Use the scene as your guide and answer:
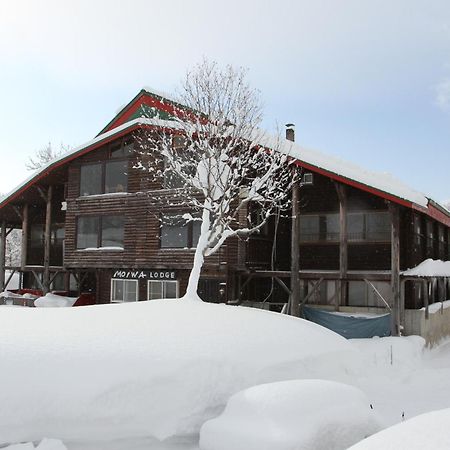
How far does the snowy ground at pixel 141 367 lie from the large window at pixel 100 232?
12.1 m

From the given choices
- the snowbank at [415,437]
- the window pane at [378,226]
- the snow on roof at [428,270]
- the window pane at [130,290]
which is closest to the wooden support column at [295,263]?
the window pane at [378,226]

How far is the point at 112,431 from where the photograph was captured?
6977mm

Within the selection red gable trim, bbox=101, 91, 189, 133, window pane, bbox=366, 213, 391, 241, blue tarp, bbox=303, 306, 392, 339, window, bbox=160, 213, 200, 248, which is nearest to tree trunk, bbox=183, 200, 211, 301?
window, bbox=160, 213, 200, 248

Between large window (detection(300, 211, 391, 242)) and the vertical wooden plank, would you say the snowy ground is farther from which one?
the vertical wooden plank

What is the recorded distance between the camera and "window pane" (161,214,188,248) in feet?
67.1

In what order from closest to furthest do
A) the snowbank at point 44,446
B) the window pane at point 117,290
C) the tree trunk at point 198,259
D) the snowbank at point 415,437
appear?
the snowbank at point 415,437, the snowbank at point 44,446, the tree trunk at point 198,259, the window pane at point 117,290

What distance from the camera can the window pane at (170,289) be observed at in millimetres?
21094

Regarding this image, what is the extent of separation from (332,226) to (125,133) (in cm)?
971

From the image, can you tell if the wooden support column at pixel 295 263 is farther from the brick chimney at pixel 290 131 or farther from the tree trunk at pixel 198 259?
the brick chimney at pixel 290 131

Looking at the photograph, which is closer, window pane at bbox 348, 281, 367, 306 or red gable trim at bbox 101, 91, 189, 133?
window pane at bbox 348, 281, 367, 306

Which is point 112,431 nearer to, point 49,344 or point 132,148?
point 49,344

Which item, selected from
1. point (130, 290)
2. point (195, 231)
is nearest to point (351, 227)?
point (195, 231)

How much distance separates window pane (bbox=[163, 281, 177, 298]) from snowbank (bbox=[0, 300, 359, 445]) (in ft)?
37.4

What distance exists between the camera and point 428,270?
1833cm
